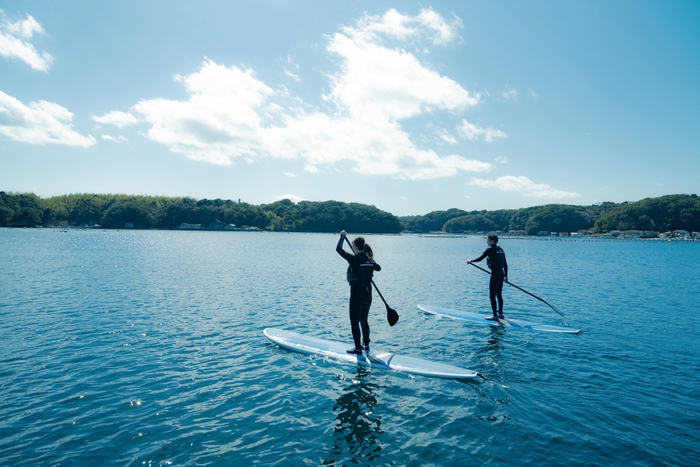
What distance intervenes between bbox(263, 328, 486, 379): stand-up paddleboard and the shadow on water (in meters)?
1.04

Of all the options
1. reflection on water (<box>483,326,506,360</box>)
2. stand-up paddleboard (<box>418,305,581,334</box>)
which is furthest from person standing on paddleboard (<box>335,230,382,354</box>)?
stand-up paddleboard (<box>418,305,581,334</box>)

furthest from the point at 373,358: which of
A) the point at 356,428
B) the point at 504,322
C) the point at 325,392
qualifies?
the point at 504,322

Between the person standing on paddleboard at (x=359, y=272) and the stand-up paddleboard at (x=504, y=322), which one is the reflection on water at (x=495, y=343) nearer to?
the stand-up paddleboard at (x=504, y=322)

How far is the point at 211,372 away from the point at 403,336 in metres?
6.83

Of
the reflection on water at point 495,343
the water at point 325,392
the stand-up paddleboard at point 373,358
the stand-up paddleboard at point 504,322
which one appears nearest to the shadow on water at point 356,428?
the water at point 325,392

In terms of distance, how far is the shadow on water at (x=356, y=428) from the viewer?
650 cm

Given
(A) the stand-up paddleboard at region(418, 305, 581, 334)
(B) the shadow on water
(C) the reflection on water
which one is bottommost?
(B) the shadow on water

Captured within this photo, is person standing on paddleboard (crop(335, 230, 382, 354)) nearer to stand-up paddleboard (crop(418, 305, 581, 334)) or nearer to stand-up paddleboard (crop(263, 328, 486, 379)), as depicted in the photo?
stand-up paddleboard (crop(263, 328, 486, 379))

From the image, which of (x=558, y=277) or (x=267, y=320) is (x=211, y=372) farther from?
(x=558, y=277)

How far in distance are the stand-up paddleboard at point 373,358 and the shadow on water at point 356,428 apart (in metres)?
1.04

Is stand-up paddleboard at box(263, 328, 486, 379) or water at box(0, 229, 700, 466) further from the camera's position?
stand-up paddleboard at box(263, 328, 486, 379)

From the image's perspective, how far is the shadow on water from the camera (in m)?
6.50

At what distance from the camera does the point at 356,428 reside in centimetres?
745

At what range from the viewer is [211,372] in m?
10.2
